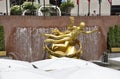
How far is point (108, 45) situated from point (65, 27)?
2.55 m

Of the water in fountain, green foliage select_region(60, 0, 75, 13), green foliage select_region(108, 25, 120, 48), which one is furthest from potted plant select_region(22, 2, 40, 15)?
the water in fountain

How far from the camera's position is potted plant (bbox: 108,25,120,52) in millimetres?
18781

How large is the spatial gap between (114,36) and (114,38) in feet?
0.31

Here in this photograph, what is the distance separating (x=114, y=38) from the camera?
1894 cm

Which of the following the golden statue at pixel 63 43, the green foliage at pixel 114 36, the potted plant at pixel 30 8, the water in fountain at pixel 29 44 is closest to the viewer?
the golden statue at pixel 63 43

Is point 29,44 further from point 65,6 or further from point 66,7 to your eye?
point 66,7

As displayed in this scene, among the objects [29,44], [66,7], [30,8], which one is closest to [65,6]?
[66,7]

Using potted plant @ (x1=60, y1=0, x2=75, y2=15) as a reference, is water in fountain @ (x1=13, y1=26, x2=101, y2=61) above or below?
below

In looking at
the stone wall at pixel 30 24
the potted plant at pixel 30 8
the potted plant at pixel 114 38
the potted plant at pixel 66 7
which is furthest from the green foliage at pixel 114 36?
the potted plant at pixel 66 7

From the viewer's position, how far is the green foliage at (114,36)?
18781 millimetres

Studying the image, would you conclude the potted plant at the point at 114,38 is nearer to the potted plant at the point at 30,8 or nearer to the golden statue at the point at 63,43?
the golden statue at the point at 63,43

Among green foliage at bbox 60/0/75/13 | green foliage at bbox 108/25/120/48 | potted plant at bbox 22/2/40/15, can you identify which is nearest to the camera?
green foliage at bbox 108/25/120/48

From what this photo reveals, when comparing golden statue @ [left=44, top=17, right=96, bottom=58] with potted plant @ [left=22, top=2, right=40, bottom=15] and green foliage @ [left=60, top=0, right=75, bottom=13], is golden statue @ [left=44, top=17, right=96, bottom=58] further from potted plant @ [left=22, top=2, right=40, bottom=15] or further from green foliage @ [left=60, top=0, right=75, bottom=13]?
green foliage @ [left=60, top=0, right=75, bottom=13]

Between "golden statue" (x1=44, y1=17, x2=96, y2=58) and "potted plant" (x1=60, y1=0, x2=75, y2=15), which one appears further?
"potted plant" (x1=60, y1=0, x2=75, y2=15)
